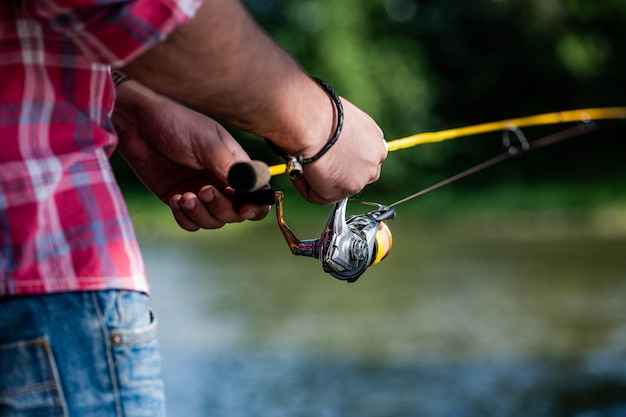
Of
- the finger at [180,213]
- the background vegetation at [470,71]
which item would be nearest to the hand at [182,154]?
the finger at [180,213]

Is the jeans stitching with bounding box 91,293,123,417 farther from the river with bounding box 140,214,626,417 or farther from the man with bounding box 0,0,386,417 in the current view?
the river with bounding box 140,214,626,417

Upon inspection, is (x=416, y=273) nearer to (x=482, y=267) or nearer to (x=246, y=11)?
(x=482, y=267)

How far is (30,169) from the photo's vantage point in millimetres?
1042

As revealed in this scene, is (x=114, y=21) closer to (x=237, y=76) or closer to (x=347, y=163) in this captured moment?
(x=237, y=76)

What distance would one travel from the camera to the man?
1027 millimetres

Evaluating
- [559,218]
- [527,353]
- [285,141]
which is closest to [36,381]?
[285,141]

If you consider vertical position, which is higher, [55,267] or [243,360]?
[243,360]

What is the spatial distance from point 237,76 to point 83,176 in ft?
0.65

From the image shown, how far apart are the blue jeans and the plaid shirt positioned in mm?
19

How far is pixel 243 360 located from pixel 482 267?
373 centimetres

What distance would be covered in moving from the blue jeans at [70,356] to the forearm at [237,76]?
24 centimetres

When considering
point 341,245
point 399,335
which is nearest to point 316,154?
point 341,245

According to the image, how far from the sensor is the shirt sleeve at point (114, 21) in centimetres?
98

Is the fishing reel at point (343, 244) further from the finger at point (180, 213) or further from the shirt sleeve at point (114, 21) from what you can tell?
the shirt sleeve at point (114, 21)
